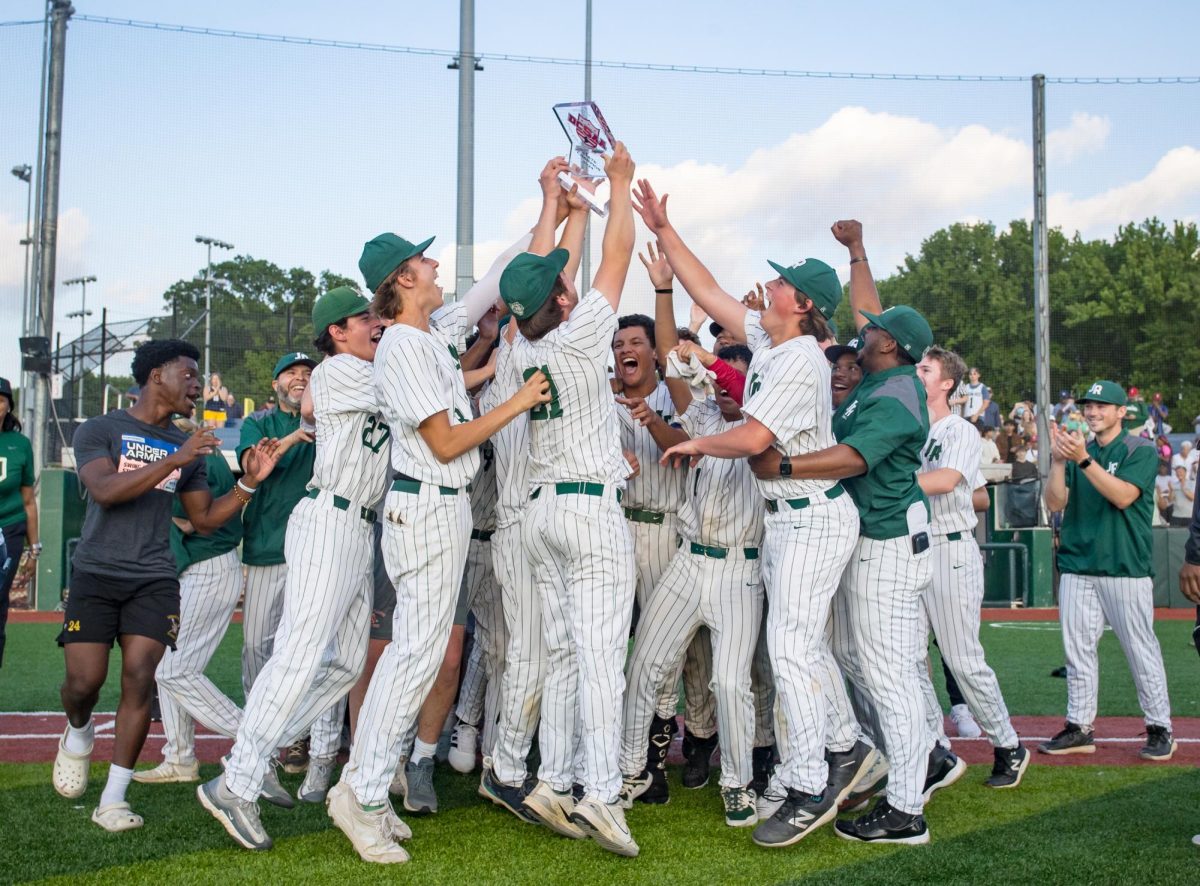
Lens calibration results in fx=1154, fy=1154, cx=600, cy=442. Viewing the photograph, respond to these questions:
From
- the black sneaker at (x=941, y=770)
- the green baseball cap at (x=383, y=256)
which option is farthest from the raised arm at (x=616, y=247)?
the black sneaker at (x=941, y=770)

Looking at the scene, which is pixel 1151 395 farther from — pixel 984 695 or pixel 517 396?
pixel 517 396

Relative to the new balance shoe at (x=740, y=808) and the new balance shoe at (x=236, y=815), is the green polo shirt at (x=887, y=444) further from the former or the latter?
the new balance shoe at (x=236, y=815)

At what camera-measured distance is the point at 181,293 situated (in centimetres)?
1489

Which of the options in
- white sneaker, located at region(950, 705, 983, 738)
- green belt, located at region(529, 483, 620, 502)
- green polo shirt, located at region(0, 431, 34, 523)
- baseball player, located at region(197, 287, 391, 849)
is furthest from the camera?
white sneaker, located at region(950, 705, 983, 738)

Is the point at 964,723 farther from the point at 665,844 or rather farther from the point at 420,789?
the point at 420,789

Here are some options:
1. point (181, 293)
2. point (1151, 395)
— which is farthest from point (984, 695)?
point (1151, 395)

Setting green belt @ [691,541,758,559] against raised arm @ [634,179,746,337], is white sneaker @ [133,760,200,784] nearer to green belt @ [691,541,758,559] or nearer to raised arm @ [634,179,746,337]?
green belt @ [691,541,758,559]

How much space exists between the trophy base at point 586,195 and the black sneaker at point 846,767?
8.56 ft

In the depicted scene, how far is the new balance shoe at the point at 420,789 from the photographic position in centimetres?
497

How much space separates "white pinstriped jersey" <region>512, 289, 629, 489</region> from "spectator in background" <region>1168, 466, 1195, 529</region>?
13.8 metres

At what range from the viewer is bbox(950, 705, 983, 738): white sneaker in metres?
7.02

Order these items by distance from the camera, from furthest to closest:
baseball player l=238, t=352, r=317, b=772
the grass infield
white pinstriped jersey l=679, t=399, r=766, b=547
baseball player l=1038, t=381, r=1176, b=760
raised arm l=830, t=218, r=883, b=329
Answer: baseball player l=1038, t=381, r=1176, b=760 → raised arm l=830, t=218, r=883, b=329 → baseball player l=238, t=352, r=317, b=772 → white pinstriped jersey l=679, t=399, r=766, b=547 → the grass infield

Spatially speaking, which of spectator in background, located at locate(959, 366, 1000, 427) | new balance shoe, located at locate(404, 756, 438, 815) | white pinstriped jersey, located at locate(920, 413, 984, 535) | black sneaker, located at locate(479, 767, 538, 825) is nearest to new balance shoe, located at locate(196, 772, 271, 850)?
new balance shoe, located at locate(404, 756, 438, 815)

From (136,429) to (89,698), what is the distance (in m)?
1.18
